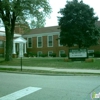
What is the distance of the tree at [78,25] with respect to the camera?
94.2ft

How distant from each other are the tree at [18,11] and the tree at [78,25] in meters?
4.13

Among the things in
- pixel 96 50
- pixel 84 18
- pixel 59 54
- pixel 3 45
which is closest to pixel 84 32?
pixel 84 18

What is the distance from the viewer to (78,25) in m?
29.0

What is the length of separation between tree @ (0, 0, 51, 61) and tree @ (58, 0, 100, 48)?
413 cm

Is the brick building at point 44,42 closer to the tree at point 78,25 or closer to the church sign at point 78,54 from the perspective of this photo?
the tree at point 78,25

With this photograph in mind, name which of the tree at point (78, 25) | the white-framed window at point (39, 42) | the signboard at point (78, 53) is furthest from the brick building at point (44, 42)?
the signboard at point (78, 53)

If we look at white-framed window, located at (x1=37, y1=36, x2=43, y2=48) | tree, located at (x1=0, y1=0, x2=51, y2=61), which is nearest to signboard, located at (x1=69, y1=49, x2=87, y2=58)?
tree, located at (x1=0, y1=0, x2=51, y2=61)

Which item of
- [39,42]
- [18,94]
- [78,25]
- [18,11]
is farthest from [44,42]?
[18,94]

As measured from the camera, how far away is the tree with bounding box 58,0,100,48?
28719mm

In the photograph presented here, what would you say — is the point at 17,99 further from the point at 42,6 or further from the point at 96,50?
the point at 96,50

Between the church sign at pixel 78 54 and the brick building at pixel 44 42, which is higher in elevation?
the brick building at pixel 44 42

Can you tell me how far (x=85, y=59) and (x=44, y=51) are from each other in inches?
1038

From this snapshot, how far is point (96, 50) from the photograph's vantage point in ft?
143

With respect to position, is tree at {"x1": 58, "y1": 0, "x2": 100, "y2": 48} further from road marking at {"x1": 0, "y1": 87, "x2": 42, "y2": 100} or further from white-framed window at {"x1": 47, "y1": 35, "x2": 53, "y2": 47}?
white-framed window at {"x1": 47, "y1": 35, "x2": 53, "y2": 47}
